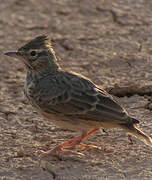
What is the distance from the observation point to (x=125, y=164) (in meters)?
4.59

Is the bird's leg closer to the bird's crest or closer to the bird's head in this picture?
the bird's head

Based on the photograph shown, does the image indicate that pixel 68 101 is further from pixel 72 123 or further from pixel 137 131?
pixel 137 131

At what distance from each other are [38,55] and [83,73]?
5.56ft

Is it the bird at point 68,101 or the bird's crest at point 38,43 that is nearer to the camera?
the bird at point 68,101

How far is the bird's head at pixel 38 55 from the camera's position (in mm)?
5047

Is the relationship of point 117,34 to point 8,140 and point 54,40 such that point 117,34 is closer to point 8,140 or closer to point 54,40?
point 54,40

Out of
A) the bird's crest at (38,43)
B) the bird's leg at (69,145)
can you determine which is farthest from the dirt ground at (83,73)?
the bird's crest at (38,43)

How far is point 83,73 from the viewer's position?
21.9 feet

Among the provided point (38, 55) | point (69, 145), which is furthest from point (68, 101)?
point (38, 55)

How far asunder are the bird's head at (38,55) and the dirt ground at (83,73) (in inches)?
12.4

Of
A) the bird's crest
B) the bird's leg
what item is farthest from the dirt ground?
the bird's crest

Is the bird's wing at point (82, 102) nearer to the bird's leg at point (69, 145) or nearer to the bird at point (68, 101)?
the bird at point (68, 101)

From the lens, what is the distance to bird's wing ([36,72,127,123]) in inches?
178

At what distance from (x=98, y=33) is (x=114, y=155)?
3.56 meters
